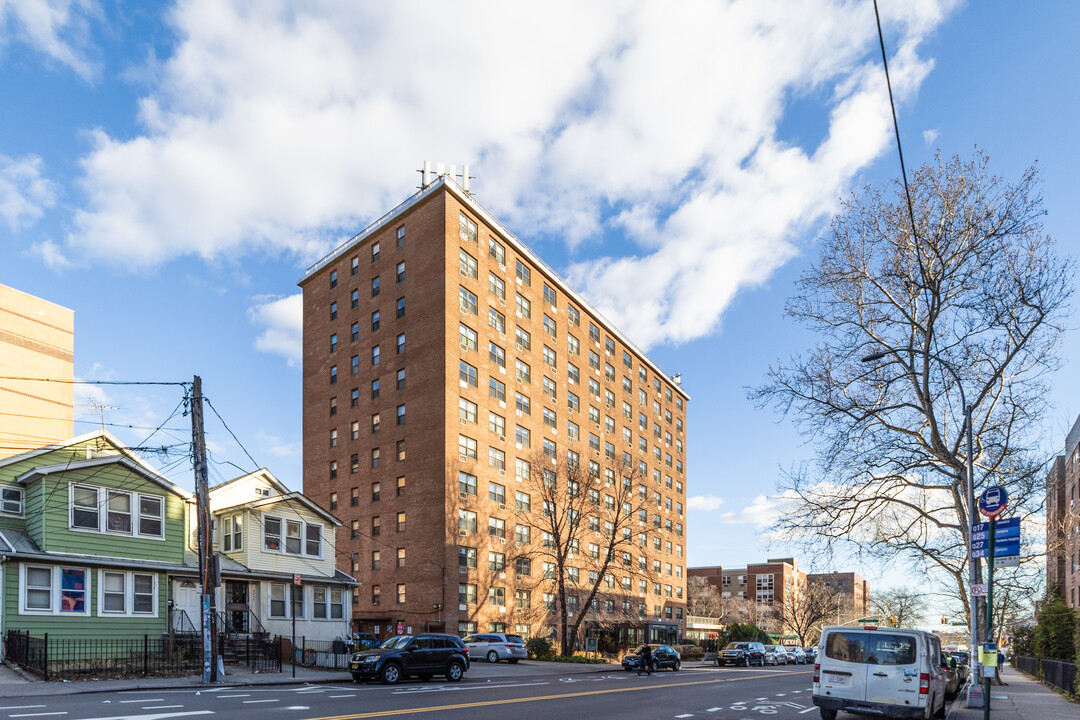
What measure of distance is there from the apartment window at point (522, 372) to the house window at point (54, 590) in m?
34.4

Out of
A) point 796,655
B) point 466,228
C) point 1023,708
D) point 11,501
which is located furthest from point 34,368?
point 1023,708

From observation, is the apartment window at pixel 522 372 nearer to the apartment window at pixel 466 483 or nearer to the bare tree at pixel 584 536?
the bare tree at pixel 584 536

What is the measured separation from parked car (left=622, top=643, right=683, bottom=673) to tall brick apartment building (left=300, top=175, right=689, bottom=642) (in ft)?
44.8

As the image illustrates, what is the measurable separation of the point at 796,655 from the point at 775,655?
7.34 meters

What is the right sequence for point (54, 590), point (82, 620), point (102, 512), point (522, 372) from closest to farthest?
point (54, 590), point (82, 620), point (102, 512), point (522, 372)

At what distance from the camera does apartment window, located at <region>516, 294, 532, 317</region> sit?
5916cm

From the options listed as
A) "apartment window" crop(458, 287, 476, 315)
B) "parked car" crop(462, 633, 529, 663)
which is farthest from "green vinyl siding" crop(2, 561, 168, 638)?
"apartment window" crop(458, 287, 476, 315)

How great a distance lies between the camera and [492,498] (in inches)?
2076

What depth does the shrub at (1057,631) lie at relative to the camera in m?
32.1

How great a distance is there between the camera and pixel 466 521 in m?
49.7

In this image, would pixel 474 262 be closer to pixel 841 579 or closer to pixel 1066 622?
pixel 1066 622

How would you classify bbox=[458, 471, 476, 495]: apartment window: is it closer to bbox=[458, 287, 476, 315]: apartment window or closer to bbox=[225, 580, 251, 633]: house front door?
bbox=[458, 287, 476, 315]: apartment window

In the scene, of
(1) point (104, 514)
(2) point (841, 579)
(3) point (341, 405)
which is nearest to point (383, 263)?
(3) point (341, 405)

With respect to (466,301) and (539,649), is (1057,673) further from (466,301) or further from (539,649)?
(466,301)
